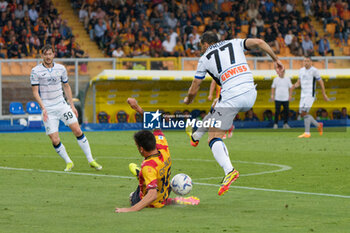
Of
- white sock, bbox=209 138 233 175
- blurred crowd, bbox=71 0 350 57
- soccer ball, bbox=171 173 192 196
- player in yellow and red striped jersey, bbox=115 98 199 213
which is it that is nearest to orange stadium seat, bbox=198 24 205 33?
blurred crowd, bbox=71 0 350 57

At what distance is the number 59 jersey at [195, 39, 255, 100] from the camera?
9.54 meters

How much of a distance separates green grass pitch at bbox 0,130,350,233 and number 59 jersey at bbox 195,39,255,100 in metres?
1.39

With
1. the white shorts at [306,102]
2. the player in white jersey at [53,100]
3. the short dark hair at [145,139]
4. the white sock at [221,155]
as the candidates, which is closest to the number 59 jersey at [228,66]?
the white sock at [221,155]

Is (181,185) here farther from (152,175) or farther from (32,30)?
(32,30)

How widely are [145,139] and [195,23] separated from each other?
2613cm

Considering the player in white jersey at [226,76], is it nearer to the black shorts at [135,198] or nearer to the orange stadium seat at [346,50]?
the black shorts at [135,198]

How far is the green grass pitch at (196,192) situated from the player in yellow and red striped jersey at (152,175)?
0.15 metres

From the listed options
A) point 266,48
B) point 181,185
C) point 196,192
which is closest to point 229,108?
point 266,48

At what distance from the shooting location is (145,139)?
26.5 ft

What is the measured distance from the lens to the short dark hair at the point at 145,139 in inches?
315

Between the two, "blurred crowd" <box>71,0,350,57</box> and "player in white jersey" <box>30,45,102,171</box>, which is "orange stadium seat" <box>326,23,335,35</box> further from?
"player in white jersey" <box>30,45,102,171</box>

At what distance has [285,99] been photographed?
25188 mm

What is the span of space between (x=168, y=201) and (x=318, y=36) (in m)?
28.0

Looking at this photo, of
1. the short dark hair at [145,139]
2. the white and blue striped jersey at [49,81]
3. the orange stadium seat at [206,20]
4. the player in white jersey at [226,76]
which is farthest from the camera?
the orange stadium seat at [206,20]
